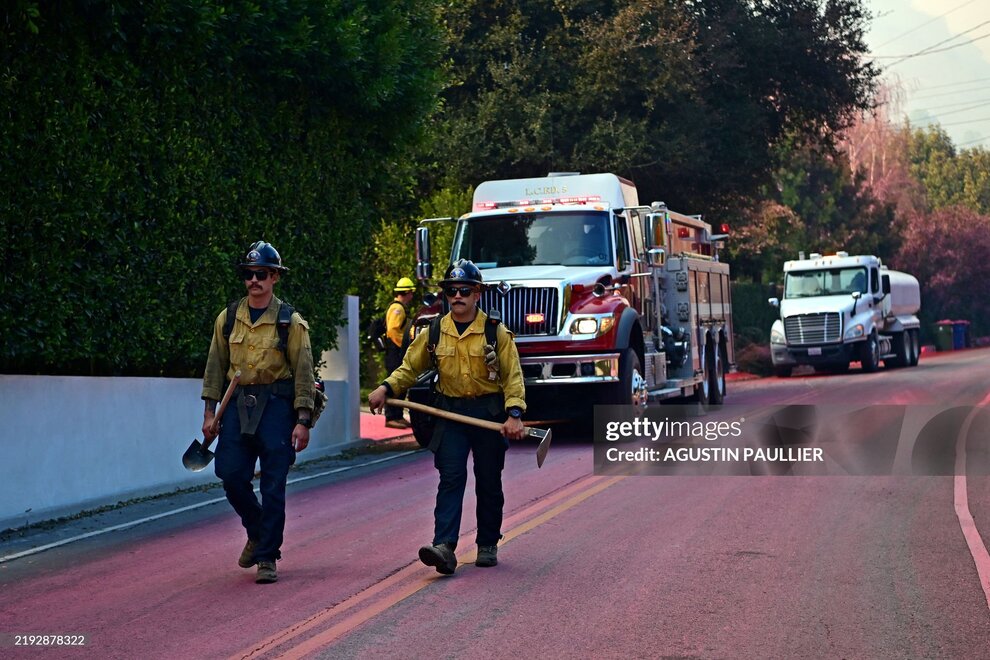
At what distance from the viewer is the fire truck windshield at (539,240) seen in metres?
19.2

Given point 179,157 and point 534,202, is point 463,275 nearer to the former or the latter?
point 179,157

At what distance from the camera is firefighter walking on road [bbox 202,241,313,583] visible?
8.91m

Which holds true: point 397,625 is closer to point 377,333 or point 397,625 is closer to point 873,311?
point 377,333

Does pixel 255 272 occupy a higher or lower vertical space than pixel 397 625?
higher

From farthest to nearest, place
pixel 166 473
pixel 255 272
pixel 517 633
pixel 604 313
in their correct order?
1. pixel 604 313
2. pixel 166 473
3. pixel 255 272
4. pixel 517 633

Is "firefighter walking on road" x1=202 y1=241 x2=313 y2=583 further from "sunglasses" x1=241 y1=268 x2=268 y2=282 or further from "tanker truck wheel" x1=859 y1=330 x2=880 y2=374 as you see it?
"tanker truck wheel" x1=859 y1=330 x2=880 y2=374

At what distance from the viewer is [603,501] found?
12.5m

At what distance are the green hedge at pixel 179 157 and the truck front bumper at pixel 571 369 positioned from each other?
2.80 metres

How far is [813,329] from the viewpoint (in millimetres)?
37594

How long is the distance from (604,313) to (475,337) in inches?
359

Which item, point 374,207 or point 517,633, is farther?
point 374,207

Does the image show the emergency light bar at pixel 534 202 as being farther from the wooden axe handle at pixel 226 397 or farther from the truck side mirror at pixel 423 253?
the wooden axe handle at pixel 226 397

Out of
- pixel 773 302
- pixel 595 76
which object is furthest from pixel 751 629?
pixel 773 302

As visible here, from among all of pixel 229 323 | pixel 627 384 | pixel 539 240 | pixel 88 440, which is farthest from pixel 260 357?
pixel 539 240
